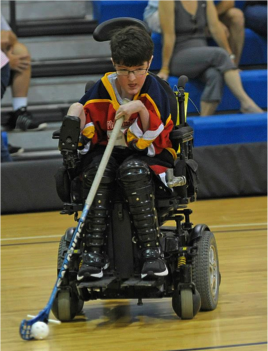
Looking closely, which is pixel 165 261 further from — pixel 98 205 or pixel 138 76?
pixel 138 76

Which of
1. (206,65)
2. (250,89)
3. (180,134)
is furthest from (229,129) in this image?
(180,134)

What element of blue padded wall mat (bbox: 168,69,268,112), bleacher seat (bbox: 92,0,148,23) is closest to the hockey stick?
blue padded wall mat (bbox: 168,69,268,112)

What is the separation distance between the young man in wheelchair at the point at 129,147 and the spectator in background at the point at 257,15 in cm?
433

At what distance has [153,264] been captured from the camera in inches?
117

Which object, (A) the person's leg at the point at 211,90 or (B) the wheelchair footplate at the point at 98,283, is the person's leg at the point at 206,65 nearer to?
(A) the person's leg at the point at 211,90

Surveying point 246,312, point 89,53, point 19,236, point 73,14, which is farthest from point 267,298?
point 73,14

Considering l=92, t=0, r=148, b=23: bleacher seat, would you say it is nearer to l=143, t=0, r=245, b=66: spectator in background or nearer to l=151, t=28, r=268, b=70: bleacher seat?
l=143, t=0, r=245, b=66: spectator in background

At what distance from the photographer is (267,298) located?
335 centimetres

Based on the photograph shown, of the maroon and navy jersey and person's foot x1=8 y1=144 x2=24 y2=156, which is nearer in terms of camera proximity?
the maroon and navy jersey

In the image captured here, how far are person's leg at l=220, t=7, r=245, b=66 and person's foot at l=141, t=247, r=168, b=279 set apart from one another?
4419mm

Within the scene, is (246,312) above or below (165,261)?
below

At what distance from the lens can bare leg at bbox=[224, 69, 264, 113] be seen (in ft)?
21.6

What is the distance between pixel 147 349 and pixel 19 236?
8.00ft

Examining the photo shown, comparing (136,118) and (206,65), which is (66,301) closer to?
(136,118)
